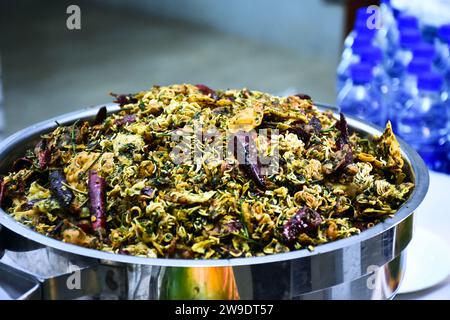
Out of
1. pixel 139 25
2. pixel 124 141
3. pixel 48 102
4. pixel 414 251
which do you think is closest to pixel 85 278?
pixel 124 141

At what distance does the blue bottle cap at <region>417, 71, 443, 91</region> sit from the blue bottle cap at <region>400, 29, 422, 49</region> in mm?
128

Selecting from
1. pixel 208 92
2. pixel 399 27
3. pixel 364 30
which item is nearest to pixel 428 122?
pixel 399 27

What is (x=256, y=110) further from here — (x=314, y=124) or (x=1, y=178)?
(x=1, y=178)

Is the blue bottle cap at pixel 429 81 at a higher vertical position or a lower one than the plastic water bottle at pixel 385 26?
lower

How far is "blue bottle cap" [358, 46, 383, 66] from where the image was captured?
2.50 m

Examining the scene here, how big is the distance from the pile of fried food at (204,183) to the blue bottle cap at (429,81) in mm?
1042

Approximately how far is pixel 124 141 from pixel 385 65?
1643 mm

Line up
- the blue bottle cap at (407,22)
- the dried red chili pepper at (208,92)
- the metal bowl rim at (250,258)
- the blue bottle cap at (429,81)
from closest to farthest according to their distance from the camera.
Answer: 1. the metal bowl rim at (250,258)
2. the dried red chili pepper at (208,92)
3. the blue bottle cap at (429,81)
4. the blue bottle cap at (407,22)

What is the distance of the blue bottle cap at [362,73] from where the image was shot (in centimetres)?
247

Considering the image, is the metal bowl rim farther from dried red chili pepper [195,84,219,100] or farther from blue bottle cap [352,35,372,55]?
blue bottle cap [352,35,372,55]

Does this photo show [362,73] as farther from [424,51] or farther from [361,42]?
[424,51]

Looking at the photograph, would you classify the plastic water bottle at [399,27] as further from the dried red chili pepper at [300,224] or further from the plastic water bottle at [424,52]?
the dried red chili pepper at [300,224]

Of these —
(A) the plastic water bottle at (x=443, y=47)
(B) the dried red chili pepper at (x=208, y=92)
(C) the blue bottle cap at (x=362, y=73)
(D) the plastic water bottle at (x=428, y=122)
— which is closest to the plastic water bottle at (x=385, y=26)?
(C) the blue bottle cap at (x=362, y=73)

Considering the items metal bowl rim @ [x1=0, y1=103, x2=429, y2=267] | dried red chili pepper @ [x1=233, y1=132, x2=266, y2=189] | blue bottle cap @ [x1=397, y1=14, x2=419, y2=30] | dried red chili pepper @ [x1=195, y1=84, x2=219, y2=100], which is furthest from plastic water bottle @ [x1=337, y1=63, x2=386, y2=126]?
dried red chili pepper @ [x1=233, y1=132, x2=266, y2=189]
